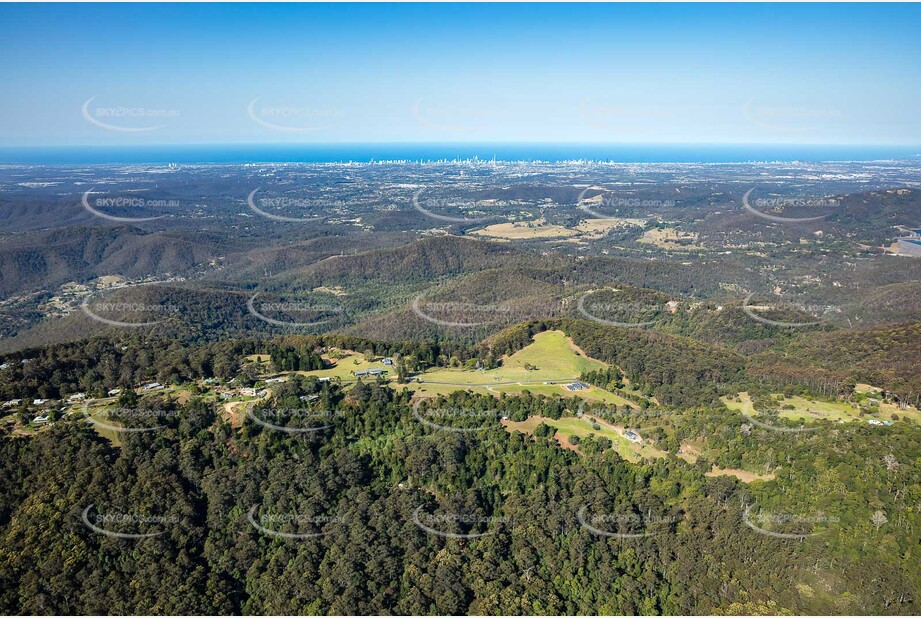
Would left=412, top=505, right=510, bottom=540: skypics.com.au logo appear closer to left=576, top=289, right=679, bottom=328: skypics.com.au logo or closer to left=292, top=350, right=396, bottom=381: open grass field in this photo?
left=292, top=350, right=396, bottom=381: open grass field

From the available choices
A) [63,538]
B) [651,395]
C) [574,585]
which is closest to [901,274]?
[651,395]

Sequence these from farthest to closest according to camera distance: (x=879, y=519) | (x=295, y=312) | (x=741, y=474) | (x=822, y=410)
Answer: (x=295, y=312) < (x=822, y=410) < (x=741, y=474) < (x=879, y=519)

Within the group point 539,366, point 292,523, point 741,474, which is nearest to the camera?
point 292,523

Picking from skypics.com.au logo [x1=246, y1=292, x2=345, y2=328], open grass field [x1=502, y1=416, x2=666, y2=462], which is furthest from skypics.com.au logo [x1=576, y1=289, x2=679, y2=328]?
skypics.com.au logo [x1=246, y1=292, x2=345, y2=328]

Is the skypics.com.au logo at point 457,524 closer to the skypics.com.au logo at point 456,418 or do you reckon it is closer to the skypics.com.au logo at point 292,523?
the skypics.com.au logo at point 292,523

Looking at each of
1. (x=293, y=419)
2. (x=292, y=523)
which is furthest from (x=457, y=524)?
(x=293, y=419)

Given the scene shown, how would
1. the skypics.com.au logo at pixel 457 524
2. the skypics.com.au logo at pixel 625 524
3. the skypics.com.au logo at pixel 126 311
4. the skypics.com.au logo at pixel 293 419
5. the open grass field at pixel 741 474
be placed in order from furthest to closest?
the skypics.com.au logo at pixel 126 311, the skypics.com.au logo at pixel 293 419, the open grass field at pixel 741 474, the skypics.com.au logo at pixel 457 524, the skypics.com.au logo at pixel 625 524

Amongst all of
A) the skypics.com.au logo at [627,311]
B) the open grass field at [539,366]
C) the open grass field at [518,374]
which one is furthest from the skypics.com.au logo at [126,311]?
the skypics.com.au logo at [627,311]

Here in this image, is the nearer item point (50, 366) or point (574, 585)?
point (574, 585)

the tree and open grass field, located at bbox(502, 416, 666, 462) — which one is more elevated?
the tree

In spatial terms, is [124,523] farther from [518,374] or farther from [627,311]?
[627,311]

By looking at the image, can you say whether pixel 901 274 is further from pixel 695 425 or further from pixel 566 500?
pixel 566 500
